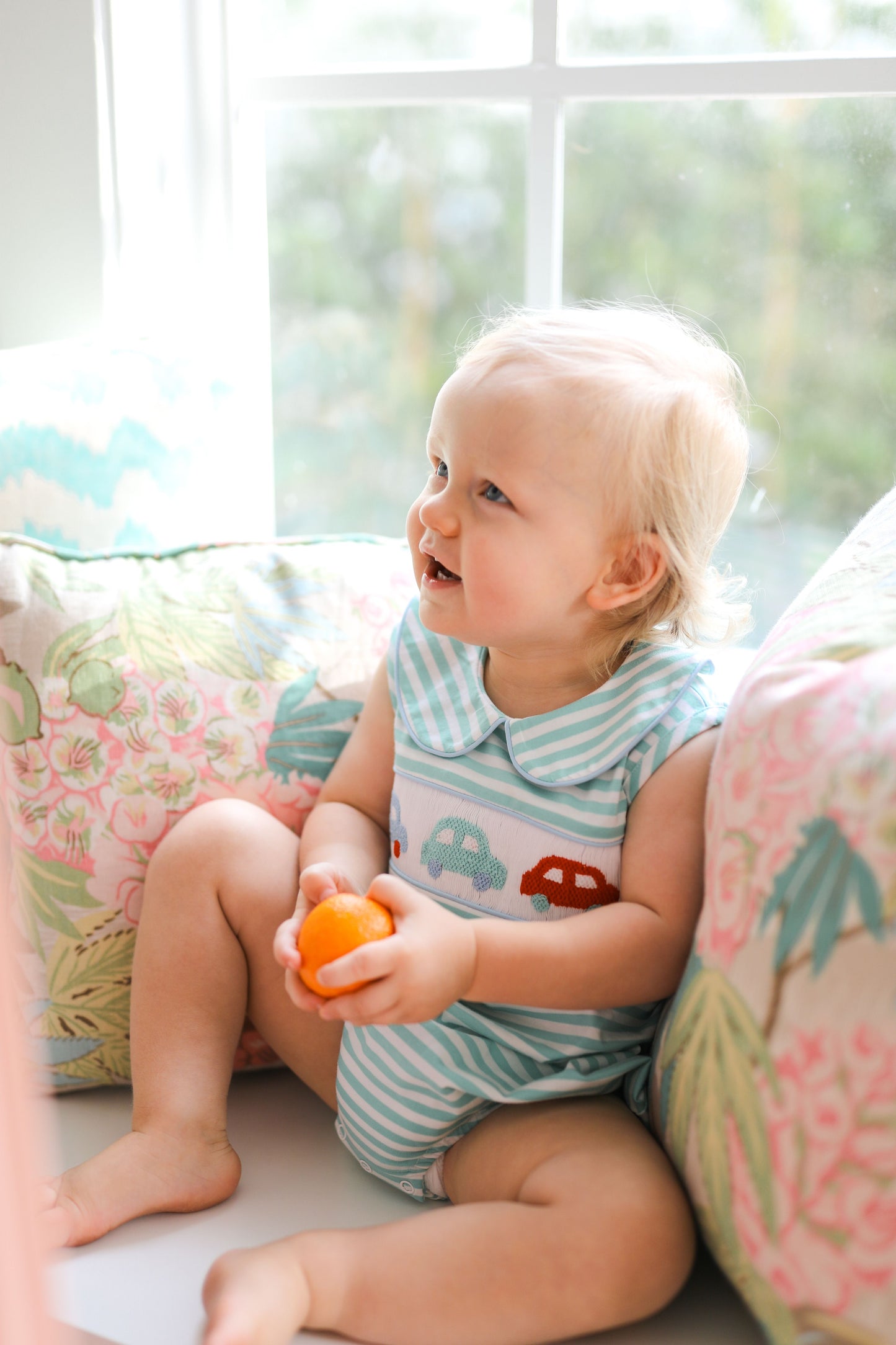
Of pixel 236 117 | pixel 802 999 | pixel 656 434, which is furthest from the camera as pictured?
pixel 236 117

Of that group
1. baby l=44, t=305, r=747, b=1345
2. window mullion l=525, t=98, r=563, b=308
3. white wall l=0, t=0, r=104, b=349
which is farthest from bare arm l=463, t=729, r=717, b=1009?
white wall l=0, t=0, r=104, b=349

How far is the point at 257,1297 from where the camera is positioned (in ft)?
2.20

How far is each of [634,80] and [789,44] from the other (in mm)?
149

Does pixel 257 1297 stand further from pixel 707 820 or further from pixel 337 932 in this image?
pixel 707 820

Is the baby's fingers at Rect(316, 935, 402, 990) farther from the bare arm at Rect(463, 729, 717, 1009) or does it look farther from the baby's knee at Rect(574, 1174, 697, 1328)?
the baby's knee at Rect(574, 1174, 697, 1328)

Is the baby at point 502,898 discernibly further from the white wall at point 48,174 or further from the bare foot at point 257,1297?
the white wall at point 48,174

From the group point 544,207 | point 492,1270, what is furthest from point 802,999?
point 544,207

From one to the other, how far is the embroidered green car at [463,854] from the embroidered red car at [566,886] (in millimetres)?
25

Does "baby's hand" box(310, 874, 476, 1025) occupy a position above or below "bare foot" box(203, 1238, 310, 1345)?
above

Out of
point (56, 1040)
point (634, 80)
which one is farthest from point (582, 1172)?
point (634, 80)

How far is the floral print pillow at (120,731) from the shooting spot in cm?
92

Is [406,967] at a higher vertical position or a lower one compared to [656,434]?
lower

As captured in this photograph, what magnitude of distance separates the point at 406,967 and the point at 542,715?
253 mm

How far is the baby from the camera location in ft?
2.28
